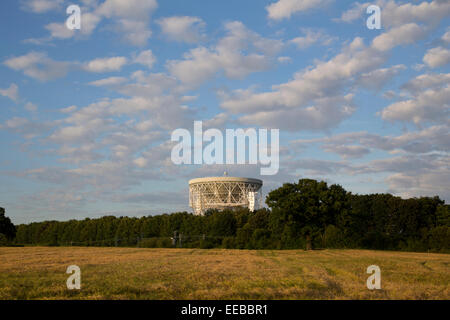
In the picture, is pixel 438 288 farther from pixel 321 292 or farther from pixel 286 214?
pixel 286 214

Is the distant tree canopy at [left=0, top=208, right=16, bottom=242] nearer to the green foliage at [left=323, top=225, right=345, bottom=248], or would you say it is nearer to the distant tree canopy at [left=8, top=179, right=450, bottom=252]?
the distant tree canopy at [left=8, top=179, right=450, bottom=252]

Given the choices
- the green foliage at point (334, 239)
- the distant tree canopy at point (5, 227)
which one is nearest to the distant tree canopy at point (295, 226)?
the green foliage at point (334, 239)

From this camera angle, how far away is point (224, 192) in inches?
3903

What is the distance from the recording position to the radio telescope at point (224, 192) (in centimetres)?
9769

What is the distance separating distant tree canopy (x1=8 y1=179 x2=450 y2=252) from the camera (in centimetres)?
6203

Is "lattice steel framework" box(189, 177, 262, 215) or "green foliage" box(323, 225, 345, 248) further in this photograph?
"lattice steel framework" box(189, 177, 262, 215)

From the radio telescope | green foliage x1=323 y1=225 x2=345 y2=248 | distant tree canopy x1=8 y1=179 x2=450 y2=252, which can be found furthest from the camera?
the radio telescope

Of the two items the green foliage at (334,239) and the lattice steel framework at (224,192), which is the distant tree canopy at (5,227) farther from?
the green foliage at (334,239)

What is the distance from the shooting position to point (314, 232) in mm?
61500

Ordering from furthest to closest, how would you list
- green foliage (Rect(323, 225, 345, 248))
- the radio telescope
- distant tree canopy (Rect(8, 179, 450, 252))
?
the radio telescope < green foliage (Rect(323, 225, 345, 248)) < distant tree canopy (Rect(8, 179, 450, 252))

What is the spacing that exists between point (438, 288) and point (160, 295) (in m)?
10.4

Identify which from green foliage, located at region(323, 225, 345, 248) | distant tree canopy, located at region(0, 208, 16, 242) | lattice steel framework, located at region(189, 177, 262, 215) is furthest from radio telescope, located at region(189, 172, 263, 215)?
distant tree canopy, located at region(0, 208, 16, 242)

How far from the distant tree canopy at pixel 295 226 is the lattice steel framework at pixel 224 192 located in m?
3.94
